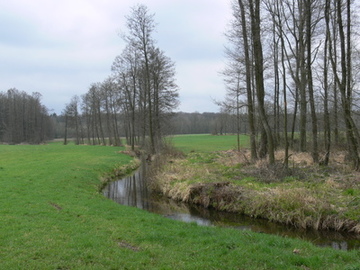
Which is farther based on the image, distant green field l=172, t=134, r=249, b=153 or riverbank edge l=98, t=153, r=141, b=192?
distant green field l=172, t=134, r=249, b=153

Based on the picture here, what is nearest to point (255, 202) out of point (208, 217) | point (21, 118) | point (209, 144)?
point (208, 217)

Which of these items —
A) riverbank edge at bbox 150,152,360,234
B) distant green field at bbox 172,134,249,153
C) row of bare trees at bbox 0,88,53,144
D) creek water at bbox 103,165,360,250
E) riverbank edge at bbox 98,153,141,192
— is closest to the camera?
creek water at bbox 103,165,360,250

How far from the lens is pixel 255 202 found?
404 inches

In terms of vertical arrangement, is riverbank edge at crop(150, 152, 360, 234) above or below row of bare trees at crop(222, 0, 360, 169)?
below

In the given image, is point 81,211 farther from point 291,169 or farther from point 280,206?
point 291,169

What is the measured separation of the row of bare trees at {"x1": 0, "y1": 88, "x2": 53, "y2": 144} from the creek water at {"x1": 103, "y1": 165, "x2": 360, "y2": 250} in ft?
196

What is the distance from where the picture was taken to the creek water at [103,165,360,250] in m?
7.79

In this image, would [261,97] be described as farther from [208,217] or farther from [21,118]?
[21,118]

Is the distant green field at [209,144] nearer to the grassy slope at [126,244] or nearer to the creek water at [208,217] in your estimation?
the creek water at [208,217]

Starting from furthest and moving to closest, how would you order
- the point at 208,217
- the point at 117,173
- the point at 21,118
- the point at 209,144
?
the point at 21,118
the point at 209,144
the point at 117,173
the point at 208,217

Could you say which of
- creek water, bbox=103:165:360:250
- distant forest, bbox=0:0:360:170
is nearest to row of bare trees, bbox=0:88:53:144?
distant forest, bbox=0:0:360:170

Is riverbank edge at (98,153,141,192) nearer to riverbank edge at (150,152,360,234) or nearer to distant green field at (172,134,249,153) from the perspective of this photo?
riverbank edge at (150,152,360,234)

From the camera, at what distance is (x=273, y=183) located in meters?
12.0

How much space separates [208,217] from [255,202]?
5.72 ft
